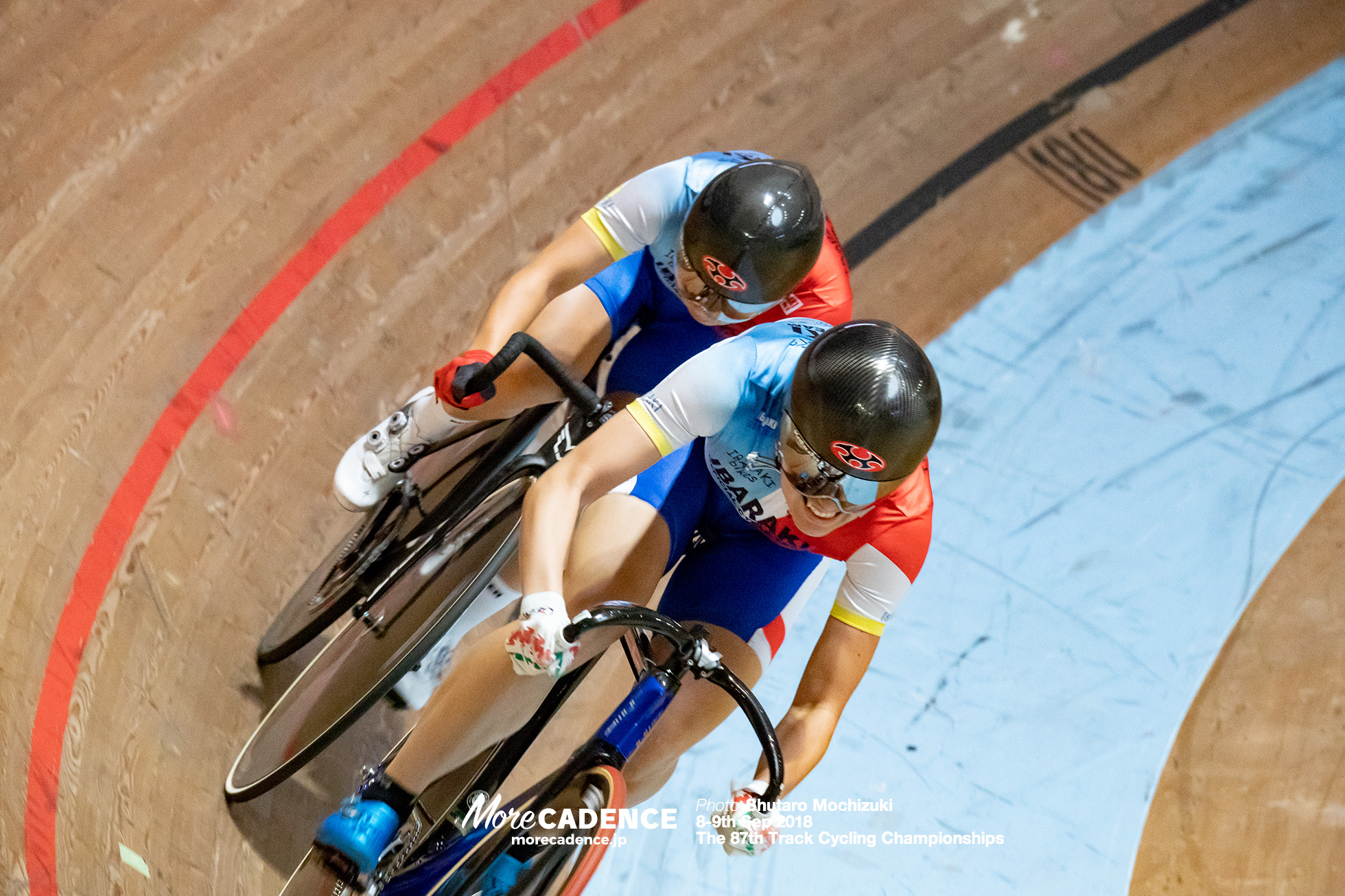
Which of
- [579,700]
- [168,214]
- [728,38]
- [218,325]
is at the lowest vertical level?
[579,700]

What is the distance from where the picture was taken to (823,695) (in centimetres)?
233

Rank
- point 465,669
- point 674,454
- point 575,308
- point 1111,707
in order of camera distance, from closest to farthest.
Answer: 1. point 465,669
2. point 674,454
3. point 575,308
4. point 1111,707

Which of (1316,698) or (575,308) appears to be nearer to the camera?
(575,308)

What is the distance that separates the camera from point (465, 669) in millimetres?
2352

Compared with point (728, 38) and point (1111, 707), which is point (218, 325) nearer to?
point (728, 38)

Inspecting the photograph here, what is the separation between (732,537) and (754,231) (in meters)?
0.76

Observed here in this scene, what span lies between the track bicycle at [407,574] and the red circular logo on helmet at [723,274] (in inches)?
Answer: 16.3

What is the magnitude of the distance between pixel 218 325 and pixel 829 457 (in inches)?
92.0

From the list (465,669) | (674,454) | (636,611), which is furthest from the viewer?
(674,454)

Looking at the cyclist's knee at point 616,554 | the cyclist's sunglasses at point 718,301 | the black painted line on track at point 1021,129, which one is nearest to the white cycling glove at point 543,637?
the cyclist's knee at point 616,554

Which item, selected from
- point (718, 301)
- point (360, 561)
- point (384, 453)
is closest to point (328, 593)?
point (360, 561)

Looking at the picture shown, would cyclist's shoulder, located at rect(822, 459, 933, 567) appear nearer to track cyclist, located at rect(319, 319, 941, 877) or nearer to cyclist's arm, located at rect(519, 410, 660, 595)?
track cyclist, located at rect(319, 319, 941, 877)

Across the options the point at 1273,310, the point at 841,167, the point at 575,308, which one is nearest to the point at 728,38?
the point at 841,167

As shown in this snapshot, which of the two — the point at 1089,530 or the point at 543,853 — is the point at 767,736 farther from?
the point at 1089,530
